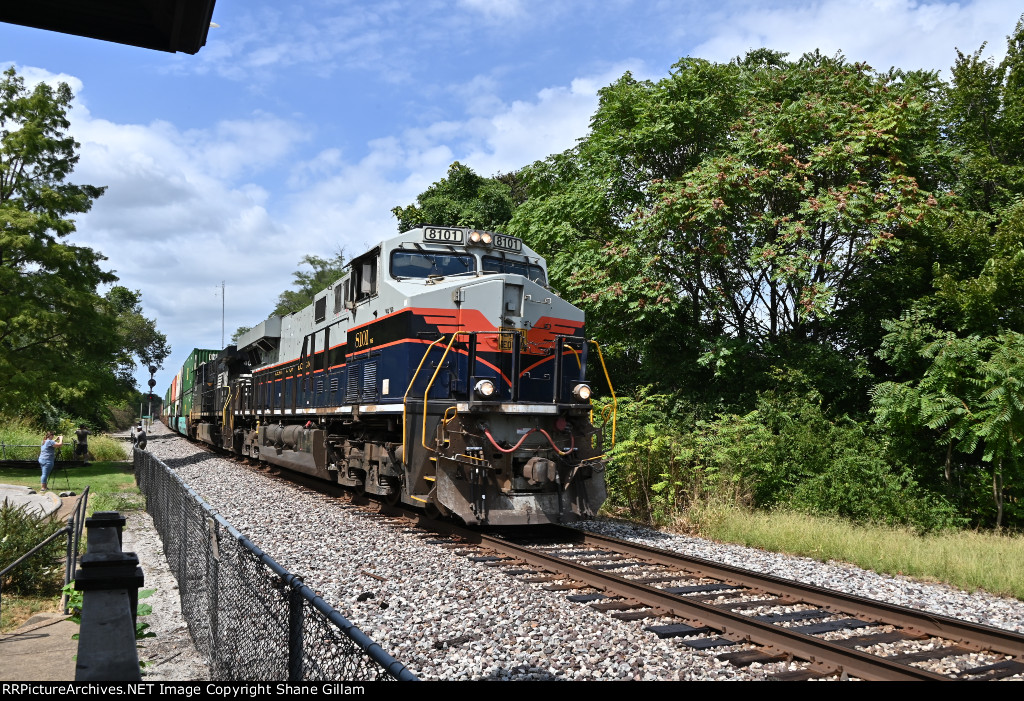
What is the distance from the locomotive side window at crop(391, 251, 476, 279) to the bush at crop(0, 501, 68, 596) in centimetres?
546

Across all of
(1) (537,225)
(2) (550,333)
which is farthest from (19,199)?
(2) (550,333)

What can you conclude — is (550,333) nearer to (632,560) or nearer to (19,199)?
(632,560)

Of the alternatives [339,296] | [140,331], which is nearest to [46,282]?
[339,296]

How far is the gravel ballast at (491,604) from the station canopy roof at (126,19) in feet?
13.3

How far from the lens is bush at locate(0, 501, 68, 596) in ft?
27.3

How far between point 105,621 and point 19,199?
23640 millimetres

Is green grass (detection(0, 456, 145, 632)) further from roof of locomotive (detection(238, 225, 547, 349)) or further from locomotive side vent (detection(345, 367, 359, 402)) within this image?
roof of locomotive (detection(238, 225, 547, 349))

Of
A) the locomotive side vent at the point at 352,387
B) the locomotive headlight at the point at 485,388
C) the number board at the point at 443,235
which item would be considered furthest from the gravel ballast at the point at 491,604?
the number board at the point at 443,235

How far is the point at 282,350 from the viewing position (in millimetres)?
17828

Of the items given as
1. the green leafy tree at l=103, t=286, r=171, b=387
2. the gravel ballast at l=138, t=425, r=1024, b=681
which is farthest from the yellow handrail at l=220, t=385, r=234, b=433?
the green leafy tree at l=103, t=286, r=171, b=387

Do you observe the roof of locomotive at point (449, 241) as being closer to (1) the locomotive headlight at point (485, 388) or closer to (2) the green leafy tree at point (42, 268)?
(1) the locomotive headlight at point (485, 388)

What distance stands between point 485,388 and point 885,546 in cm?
537

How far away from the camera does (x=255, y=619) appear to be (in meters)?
4.50

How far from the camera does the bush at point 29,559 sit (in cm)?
831
